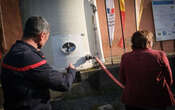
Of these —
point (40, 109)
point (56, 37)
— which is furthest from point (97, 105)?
point (40, 109)

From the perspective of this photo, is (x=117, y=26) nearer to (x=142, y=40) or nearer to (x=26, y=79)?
(x=142, y=40)

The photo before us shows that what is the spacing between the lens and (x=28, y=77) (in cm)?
147

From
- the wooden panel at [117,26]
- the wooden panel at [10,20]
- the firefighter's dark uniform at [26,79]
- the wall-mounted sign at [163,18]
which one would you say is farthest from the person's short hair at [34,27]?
the wall-mounted sign at [163,18]

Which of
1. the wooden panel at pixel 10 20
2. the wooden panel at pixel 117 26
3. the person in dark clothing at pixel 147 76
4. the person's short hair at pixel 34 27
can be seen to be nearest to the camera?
the person's short hair at pixel 34 27

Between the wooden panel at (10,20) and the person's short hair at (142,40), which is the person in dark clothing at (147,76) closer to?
the person's short hair at (142,40)

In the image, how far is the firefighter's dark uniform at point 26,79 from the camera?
57.9 inches

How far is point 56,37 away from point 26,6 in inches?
46.8

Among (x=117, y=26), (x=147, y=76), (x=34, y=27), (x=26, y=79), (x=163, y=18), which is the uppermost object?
(x=163, y=18)

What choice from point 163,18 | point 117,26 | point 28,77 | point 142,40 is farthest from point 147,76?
point 163,18

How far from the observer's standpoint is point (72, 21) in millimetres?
4750

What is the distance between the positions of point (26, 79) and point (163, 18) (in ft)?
24.5

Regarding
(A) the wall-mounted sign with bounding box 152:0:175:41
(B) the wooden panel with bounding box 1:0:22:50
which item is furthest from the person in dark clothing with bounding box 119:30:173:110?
(A) the wall-mounted sign with bounding box 152:0:175:41

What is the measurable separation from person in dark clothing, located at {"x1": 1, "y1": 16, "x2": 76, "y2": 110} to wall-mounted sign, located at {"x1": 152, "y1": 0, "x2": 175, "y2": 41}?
7.01 m

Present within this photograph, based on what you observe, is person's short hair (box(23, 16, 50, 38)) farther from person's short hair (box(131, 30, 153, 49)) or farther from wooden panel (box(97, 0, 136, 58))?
wooden panel (box(97, 0, 136, 58))
